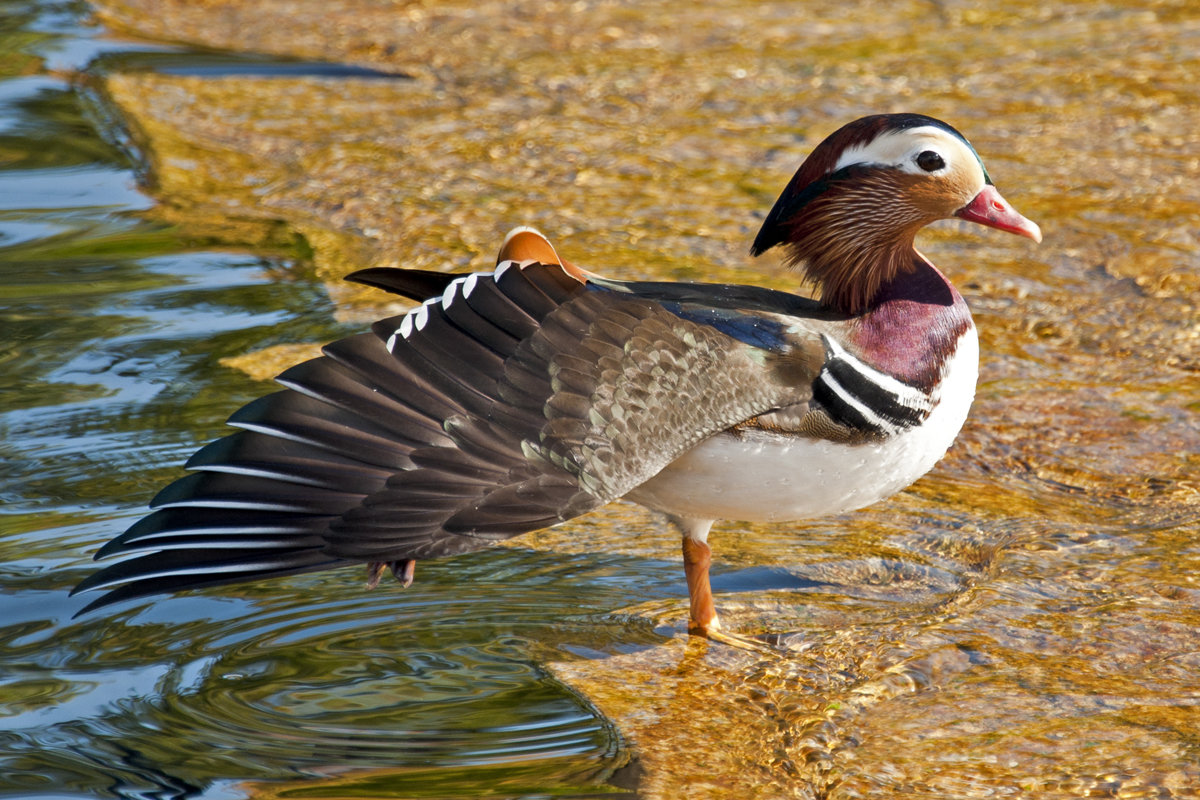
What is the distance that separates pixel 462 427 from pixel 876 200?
4.86 ft

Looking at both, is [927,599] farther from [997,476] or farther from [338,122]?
[338,122]

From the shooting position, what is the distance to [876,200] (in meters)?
4.36

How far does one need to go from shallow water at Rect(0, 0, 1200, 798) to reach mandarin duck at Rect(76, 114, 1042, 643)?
59 centimetres

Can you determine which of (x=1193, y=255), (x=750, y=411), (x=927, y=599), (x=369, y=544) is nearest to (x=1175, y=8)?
(x=1193, y=255)

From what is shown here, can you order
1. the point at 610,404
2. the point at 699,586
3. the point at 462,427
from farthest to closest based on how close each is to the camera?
the point at 699,586 < the point at 610,404 < the point at 462,427

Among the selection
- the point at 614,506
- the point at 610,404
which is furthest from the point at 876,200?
the point at 614,506

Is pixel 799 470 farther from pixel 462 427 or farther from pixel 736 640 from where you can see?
pixel 462 427

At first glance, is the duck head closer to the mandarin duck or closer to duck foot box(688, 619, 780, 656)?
the mandarin duck

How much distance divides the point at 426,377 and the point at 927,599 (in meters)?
1.97

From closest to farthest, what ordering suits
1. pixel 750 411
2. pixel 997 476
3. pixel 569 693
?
pixel 750 411 < pixel 569 693 < pixel 997 476

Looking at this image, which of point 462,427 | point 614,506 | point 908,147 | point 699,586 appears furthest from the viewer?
point 614,506

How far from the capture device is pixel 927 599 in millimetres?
4820

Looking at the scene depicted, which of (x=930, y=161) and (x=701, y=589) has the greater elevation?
(x=930, y=161)

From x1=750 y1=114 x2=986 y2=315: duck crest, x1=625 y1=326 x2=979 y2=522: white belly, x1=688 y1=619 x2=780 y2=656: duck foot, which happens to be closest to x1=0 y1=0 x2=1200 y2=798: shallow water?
x1=688 y1=619 x2=780 y2=656: duck foot
